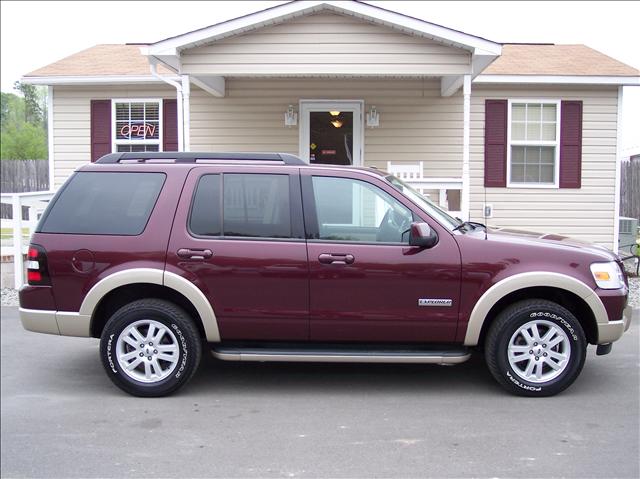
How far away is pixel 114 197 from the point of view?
5.70m

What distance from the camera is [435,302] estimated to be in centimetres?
544

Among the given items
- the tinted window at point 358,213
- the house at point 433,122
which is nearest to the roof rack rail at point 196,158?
the tinted window at point 358,213

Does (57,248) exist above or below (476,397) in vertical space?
above

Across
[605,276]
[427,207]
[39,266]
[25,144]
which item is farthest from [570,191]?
[25,144]

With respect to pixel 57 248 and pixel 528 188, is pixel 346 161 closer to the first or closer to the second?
pixel 528 188

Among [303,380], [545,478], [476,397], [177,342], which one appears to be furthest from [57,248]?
[545,478]

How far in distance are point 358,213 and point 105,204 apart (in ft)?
6.88

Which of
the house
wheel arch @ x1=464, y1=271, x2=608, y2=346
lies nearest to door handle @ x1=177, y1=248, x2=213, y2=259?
wheel arch @ x1=464, y1=271, x2=608, y2=346

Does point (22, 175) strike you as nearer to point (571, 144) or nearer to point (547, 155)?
point (547, 155)

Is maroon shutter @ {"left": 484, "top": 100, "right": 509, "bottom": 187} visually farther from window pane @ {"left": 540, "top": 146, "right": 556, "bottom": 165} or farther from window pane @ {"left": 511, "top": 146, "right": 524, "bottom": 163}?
window pane @ {"left": 540, "top": 146, "right": 556, "bottom": 165}

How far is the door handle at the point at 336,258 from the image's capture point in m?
5.45

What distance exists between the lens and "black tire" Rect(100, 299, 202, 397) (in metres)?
5.50

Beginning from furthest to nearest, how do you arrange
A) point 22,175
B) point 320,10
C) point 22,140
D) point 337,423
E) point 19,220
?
point 22,140
point 22,175
point 19,220
point 320,10
point 337,423

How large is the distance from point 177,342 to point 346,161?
26.2 ft
